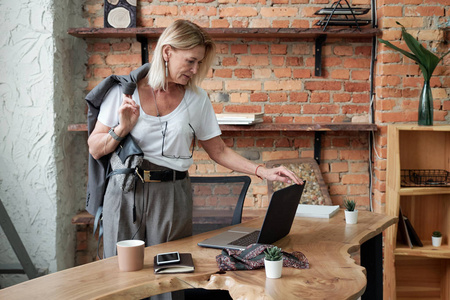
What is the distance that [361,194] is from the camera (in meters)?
3.32

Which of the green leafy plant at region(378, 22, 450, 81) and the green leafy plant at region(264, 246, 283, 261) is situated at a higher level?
the green leafy plant at region(378, 22, 450, 81)

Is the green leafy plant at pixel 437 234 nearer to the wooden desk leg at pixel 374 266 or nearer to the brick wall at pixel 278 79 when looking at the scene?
the brick wall at pixel 278 79

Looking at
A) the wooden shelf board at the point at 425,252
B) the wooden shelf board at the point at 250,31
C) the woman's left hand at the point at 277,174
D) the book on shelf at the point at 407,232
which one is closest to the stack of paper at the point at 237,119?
the wooden shelf board at the point at 250,31

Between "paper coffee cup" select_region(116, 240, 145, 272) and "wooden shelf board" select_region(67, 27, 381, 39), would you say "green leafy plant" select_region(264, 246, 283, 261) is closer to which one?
"paper coffee cup" select_region(116, 240, 145, 272)

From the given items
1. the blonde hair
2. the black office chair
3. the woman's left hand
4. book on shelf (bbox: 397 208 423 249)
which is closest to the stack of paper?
the black office chair

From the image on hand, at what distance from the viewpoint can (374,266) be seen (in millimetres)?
2281

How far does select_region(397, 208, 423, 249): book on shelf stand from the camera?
294cm

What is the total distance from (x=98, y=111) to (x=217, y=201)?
68 cm

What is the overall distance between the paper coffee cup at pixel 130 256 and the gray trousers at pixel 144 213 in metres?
0.47

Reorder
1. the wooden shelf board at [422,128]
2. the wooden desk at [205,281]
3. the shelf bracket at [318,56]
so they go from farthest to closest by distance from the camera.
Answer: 1. the shelf bracket at [318,56]
2. the wooden shelf board at [422,128]
3. the wooden desk at [205,281]

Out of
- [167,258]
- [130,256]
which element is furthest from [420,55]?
[130,256]

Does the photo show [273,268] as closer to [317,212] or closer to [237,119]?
[317,212]

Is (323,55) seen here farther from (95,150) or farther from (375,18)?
(95,150)

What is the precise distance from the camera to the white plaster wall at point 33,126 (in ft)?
9.52
